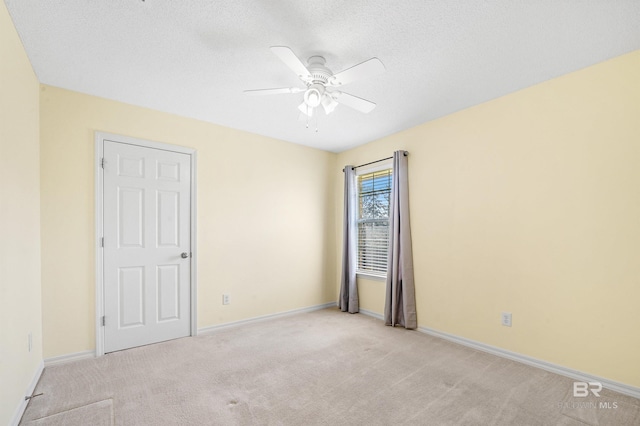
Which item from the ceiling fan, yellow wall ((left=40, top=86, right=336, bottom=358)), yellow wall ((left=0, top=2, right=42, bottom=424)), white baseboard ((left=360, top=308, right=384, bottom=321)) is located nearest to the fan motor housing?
the ceiling fan

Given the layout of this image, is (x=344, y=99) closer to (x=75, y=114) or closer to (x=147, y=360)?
(x=75, y=114)

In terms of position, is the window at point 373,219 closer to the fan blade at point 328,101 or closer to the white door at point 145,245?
the fan blade at point 328,101

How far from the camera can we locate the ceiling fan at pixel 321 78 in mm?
1884

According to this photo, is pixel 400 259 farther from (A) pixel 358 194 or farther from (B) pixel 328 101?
(B) pixel 328 101

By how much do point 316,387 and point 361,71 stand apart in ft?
7.68

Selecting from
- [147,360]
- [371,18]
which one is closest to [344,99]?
[371,18]

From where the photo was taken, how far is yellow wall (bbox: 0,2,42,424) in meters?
1.71

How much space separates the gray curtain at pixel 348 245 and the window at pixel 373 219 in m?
0.10

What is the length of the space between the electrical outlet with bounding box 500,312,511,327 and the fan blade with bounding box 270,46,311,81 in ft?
9.26

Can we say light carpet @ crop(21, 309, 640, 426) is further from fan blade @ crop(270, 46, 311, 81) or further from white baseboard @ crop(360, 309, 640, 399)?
fan blade @ crop(270, 46, 311, 81)

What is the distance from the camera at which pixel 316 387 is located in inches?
90.4

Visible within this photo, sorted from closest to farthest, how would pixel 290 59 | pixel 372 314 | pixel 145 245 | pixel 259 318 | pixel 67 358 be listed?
pixel 290 59 < pixel 67 358 < pixel 145 245 < pixel 259 318 < pixel 372 314

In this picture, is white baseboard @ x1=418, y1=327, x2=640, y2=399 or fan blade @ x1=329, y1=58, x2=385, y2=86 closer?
fan blade @ x1=329, y1=58, x2=385, y2=86

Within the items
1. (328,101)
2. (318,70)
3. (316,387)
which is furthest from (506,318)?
(318,70)
